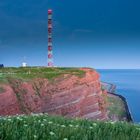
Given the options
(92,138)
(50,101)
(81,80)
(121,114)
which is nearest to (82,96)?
(81,80)

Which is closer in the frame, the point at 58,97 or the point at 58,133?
the point at 58,133

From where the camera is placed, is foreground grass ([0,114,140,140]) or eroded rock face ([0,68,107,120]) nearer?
foreground grass ([0,114,140,140])

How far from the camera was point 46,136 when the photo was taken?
948 cm

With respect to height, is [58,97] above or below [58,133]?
below

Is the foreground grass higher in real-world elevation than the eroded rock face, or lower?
higher

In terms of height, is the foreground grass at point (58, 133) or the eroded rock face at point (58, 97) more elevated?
the foreground grass at point (58, 133)

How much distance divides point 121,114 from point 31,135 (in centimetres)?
7787

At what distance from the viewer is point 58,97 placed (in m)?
48.4

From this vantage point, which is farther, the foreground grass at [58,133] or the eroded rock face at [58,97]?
the eroded rock face at [58,97]

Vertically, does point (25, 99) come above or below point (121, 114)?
above

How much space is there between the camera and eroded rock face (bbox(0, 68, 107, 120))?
40.5m

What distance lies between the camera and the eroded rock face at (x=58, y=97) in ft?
133

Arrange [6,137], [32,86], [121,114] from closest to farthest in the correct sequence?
[6,137]
[32,86]
[121,114]

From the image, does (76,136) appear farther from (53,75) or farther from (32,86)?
(53,75)
